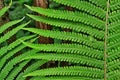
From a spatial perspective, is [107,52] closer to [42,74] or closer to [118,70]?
[118,70]

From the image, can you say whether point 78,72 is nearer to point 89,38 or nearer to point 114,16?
point 89,38

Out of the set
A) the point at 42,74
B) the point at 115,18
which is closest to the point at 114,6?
the point at 115,18

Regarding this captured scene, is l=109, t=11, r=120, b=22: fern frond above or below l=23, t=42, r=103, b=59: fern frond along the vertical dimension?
above

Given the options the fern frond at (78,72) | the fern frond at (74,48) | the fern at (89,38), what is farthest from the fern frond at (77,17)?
the fern frond at (78,72)

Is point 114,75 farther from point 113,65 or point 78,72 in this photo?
point 78,72

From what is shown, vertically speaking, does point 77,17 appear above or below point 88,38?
above

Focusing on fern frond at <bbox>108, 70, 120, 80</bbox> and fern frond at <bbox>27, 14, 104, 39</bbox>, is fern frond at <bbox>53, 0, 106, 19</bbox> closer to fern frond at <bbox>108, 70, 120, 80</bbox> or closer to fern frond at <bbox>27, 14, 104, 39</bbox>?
fern frond at <bbox>27, 14, 104, 39</bbox>

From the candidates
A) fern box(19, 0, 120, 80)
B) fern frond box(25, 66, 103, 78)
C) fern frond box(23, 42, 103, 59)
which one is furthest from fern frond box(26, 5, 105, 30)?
fern frond box(25, 66, 103, 78)

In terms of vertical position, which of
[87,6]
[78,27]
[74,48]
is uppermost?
[87,6]

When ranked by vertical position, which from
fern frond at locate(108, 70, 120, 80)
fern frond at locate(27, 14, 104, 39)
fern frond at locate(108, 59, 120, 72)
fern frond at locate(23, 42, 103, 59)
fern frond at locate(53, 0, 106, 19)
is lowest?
fern frond at locate(108, 70, 120, 80)

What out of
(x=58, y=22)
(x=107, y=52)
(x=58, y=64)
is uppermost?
(x=58, y=22)

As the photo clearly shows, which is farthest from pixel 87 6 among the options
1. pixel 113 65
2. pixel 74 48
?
pixel 113 65
